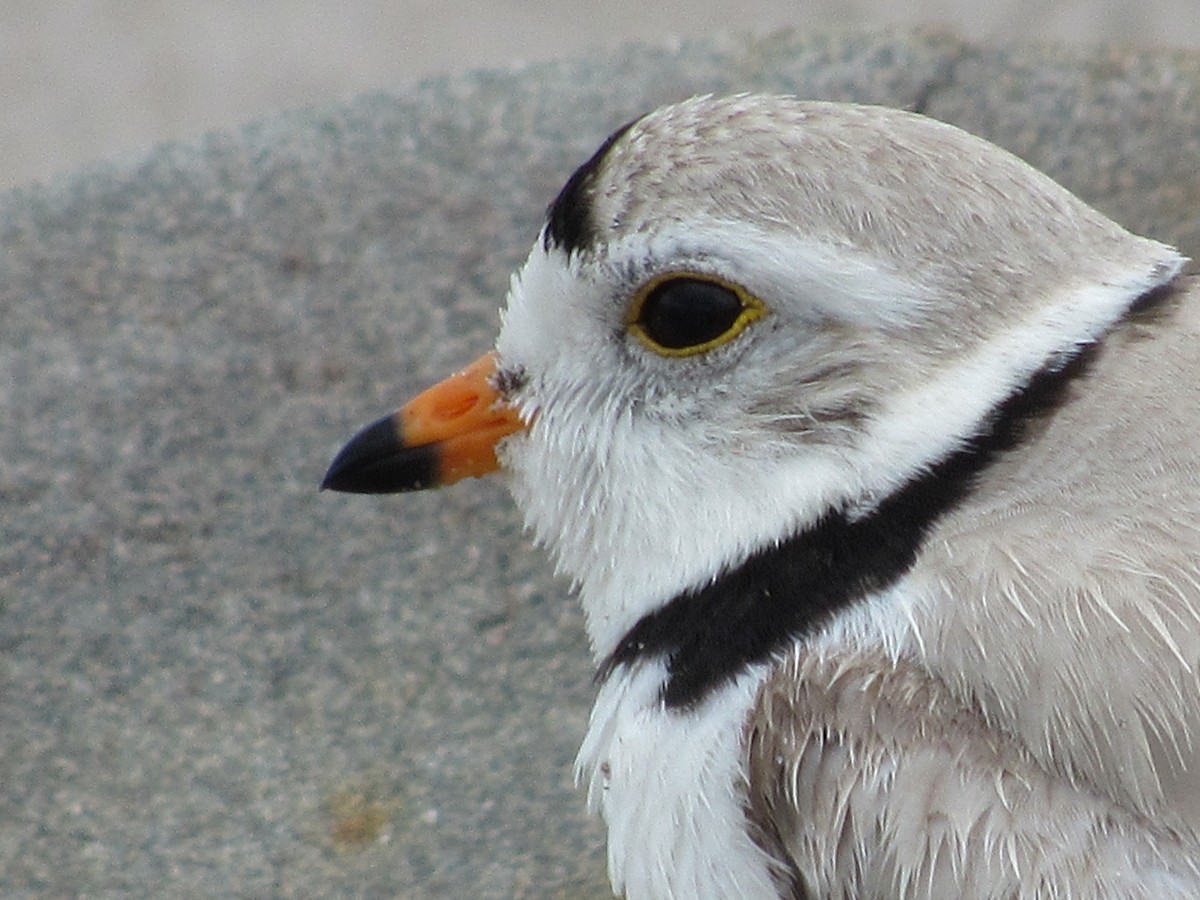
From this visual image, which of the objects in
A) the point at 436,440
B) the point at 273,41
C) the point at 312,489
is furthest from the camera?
the point at 273,41

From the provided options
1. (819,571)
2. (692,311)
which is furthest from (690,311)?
(819,571)

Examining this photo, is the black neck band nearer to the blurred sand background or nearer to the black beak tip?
the black beak tip

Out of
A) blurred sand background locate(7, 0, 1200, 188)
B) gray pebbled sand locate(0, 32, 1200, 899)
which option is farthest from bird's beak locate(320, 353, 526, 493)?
blurred sand background locate(7, 0, 1200, 188)

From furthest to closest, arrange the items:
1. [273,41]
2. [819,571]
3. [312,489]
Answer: [273,41] → [312,489] → [819,571]

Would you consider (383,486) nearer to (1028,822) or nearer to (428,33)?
(1028,822)

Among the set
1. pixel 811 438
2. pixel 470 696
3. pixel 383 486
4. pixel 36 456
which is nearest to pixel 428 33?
pixel 36 456

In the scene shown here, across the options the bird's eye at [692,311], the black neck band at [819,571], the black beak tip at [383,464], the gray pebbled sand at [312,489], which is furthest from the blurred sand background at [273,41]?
the black neck band at [819,571]

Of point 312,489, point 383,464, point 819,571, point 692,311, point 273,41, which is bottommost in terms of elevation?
point 312,489

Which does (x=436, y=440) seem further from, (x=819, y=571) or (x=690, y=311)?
(x=819, y=571)
